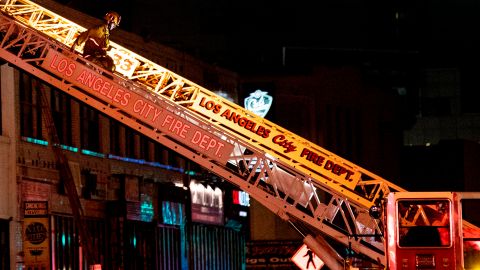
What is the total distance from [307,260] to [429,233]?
481 centimetres

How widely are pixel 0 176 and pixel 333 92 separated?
20.8 meters

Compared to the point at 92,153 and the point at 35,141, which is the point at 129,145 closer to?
the point at 92,153

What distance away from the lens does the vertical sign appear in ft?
83.3

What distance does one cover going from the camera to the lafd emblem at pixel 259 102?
129ft

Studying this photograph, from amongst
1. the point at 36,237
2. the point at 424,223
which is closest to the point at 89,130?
the point at 36,237

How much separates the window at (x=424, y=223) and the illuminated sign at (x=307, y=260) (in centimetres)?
436

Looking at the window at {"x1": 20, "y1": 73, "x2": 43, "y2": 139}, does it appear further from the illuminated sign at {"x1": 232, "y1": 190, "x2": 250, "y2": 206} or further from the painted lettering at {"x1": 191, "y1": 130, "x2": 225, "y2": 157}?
the illuminated sign at {"x1": 232, "y1": 190, "x2": 250, "y2": 206}

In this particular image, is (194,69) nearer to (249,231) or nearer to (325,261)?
(249,231)

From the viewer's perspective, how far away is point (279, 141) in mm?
23656

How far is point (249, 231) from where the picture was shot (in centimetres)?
4012

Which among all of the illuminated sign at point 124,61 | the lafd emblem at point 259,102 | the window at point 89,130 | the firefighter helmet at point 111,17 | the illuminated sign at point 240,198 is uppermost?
the firefighter helmet at point 111,17

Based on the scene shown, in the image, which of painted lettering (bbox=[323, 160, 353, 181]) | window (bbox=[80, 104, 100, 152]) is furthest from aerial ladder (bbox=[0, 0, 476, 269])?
window (bbox=[80, 104, 100, 152])

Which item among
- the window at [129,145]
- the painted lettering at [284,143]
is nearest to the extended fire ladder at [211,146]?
the painted lettering at [284,143]

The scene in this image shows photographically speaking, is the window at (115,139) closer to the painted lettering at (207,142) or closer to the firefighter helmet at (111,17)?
the firefighter helmet at (111,17)
